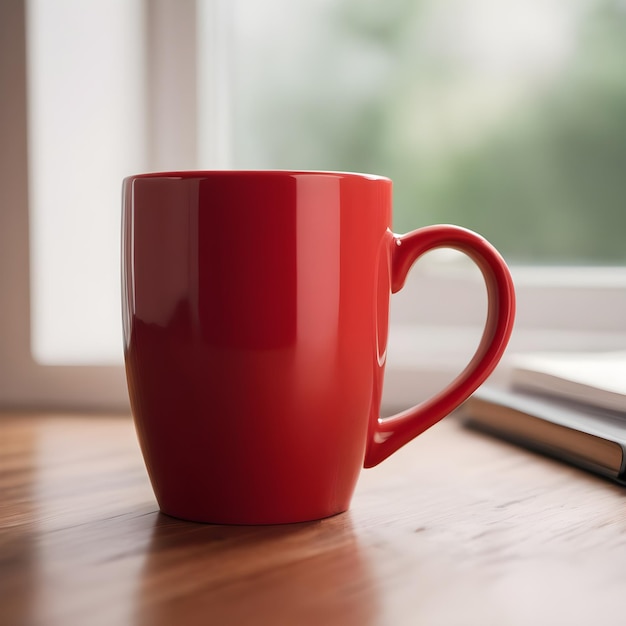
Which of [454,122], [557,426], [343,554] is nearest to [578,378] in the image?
[557,426]

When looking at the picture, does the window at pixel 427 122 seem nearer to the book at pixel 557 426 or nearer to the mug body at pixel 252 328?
the book at pixel 557 426

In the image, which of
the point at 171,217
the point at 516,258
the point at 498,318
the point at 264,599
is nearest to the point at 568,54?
the point at 516,258

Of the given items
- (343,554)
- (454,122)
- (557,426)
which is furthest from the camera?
(454,122)

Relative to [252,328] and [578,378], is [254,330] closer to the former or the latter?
[252,328]

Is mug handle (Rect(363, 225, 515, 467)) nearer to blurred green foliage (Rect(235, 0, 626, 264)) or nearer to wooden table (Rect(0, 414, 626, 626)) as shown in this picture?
wooden table (Rect(0, 414, 626, 626))

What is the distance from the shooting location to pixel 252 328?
1.55 ft

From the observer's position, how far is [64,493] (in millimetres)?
592

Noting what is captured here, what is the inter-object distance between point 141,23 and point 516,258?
0.58 m

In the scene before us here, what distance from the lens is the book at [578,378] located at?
25.7 inches

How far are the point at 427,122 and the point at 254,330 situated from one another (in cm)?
73

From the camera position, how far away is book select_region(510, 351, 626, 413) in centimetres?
65

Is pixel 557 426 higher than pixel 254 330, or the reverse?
pixel 254 330

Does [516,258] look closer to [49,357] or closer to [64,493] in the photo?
[49,357]

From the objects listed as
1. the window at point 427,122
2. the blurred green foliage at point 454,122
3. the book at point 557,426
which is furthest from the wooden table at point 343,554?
the blurred green foliage at point 454,122
